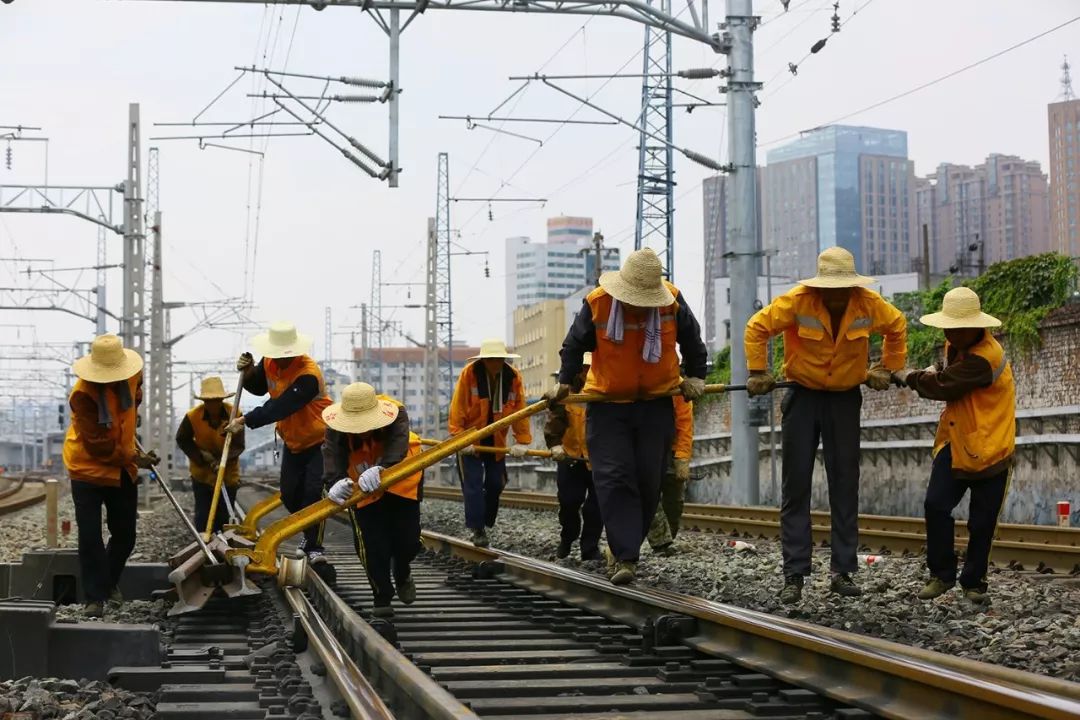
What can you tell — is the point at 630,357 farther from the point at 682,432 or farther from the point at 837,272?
the point at 682,432

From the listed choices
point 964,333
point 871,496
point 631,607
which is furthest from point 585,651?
point 871,496

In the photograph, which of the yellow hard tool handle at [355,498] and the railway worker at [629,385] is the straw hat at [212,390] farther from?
the railway worker at [629,385]

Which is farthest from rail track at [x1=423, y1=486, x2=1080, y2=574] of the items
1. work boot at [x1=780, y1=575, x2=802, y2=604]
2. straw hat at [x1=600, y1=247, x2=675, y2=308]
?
straw hat at [x1=600, y1=247, x2=675, y2=308]

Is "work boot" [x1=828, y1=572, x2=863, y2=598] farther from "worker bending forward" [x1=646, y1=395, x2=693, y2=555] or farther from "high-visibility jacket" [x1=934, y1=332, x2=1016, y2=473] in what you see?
"worker bending forward" [x1=646, y1=395, x2=693, y2=555]

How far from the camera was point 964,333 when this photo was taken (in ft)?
26.6

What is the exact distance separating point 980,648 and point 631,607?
1.76m

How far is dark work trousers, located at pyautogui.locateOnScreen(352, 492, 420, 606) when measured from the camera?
8.20 m

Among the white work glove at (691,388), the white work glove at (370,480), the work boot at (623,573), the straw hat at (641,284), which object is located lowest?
the work boot at (623,573)

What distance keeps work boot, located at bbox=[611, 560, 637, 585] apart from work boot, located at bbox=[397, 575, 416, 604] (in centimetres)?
119

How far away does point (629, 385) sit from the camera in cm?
816

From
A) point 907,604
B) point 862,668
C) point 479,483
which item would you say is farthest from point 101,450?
point 862,668

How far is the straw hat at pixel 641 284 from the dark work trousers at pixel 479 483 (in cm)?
473

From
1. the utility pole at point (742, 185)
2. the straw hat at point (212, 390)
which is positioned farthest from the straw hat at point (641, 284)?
the utility pole at point (742, 185)

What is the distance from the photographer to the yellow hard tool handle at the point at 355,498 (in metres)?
7.89
